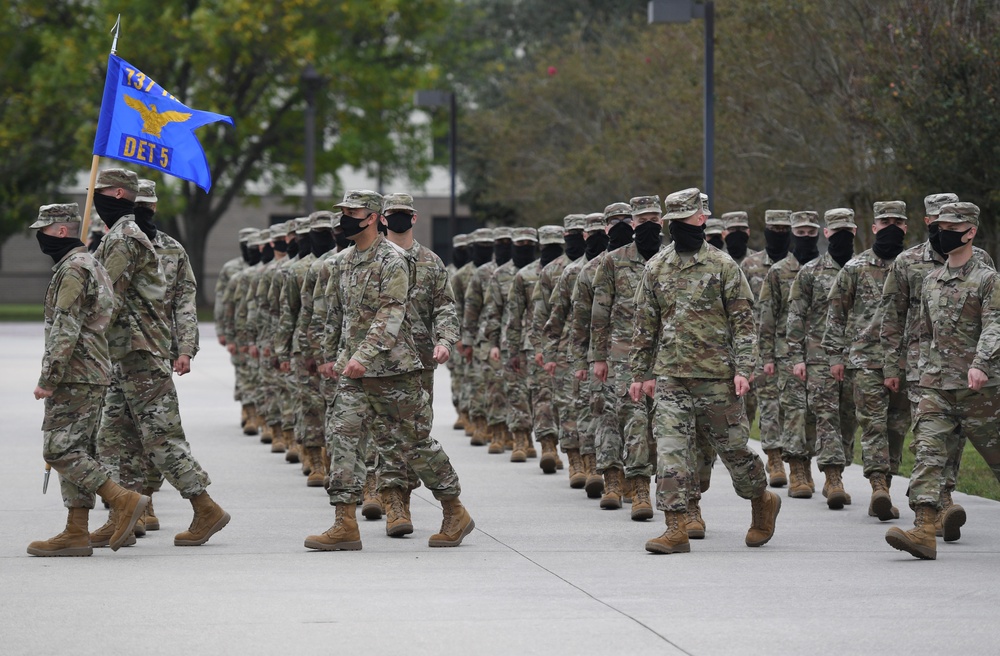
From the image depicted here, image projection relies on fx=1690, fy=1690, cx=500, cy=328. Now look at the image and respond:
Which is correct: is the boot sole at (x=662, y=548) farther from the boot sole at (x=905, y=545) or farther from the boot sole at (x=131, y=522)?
the boot sole at (x=131, y=522)

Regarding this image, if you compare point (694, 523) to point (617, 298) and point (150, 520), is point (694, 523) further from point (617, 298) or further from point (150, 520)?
point (150, 520)

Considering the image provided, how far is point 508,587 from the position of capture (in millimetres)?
9086

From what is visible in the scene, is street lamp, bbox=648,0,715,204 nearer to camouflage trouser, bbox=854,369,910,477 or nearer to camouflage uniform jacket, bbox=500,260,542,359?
camouflage uniform jacket, bbox=500,260,542,359

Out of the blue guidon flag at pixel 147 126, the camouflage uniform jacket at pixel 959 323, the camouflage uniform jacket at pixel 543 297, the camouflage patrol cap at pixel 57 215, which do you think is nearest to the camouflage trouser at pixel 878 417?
the camouflage uniform jacket at pixel 959 323

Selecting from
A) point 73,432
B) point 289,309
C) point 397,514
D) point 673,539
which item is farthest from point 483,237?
point 73,432

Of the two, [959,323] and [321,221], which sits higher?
[321,221]

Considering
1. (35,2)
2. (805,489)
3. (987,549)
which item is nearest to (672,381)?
(987,549)

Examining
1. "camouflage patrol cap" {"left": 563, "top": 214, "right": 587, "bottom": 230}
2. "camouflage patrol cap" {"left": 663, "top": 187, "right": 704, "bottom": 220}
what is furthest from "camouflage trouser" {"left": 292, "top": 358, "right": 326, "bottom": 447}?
"camouflage patrol cap" {"left": 663, "top": 187, "right": 704, "bottom": 220}

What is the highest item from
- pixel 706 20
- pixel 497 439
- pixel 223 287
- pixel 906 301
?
pixel 706 20

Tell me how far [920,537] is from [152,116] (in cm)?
602

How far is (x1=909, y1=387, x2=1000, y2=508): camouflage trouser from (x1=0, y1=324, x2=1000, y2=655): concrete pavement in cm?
48

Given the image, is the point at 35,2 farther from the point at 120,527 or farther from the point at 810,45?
the point at 120,527

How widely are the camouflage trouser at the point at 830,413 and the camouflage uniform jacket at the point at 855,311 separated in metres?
0.29

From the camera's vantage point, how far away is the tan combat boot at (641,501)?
11836 millimetres
